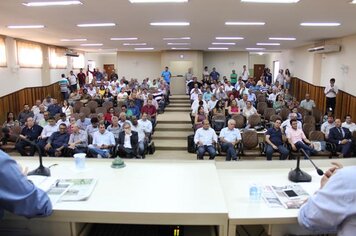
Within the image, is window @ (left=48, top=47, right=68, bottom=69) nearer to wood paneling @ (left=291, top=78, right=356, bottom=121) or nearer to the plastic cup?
wood paneling @ (left=291, top=78, right=356, bottom=121)

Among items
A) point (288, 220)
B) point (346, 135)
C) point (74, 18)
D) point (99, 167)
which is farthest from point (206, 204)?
point (346, 135)

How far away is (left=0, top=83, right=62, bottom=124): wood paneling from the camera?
10.1 m

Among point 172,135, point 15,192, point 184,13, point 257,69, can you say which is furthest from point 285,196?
point 257,69

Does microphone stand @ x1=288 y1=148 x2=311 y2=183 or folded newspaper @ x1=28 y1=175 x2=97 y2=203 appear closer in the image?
folded newspaper @ x1=28 y1=175 x2=97 y2=203

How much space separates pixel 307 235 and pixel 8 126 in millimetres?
7965

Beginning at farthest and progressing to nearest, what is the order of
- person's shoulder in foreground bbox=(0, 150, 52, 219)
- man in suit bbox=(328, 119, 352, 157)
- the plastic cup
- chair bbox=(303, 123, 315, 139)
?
chair bbox=(303, 123, 315, 139) < man in suit bbox=(328, 119, 352, 157) < the plastic cup < person's shoulder in foreground bbox=(0, 150, 52, 219)

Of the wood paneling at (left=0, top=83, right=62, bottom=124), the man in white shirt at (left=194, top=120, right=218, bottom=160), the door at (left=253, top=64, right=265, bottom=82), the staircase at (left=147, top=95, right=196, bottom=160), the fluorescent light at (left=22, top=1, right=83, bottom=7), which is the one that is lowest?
the staircase at (left=147, top=95, right=196, bottom=160)

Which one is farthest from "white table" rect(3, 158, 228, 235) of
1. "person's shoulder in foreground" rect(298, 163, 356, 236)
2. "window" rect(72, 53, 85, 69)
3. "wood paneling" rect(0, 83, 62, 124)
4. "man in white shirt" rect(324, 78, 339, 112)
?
"window" rect(72, 53, 85, 69)

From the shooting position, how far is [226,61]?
19375 mm

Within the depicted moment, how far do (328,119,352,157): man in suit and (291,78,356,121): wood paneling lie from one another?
110 inches

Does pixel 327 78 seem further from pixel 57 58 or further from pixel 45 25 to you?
pixel 57 58

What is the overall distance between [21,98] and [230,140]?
8.40 meters

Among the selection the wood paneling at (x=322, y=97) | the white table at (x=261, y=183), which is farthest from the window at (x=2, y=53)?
the wood paneling at (x=322, y=97)

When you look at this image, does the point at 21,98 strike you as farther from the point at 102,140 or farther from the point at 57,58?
the point at 102,140
